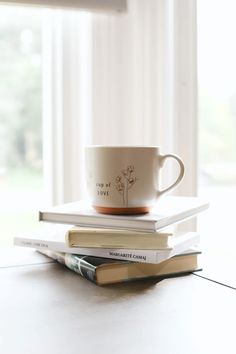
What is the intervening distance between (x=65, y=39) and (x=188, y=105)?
539 mm

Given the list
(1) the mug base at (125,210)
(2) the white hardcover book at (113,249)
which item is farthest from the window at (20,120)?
(1) the mug base at (125,210)

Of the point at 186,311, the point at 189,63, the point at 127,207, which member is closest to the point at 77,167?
the point at 189,63

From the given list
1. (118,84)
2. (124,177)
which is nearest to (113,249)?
(124,177)

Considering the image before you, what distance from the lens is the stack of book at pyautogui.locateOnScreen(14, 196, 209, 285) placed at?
0.78 meters

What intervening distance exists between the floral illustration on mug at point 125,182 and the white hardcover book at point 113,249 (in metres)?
0.08

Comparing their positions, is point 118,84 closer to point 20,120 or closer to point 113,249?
point 20,120

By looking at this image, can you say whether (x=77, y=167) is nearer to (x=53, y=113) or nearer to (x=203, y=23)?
(x=53, y=113)

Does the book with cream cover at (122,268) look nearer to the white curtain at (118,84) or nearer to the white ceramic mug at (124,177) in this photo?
the white ceramic mug at (124,177)

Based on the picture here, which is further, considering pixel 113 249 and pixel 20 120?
pixel 20 120

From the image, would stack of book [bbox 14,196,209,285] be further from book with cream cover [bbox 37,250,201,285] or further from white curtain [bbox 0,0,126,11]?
white curtain [bbox 0,0,126,11]

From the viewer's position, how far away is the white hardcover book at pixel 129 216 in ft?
2.54

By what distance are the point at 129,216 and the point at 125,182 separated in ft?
0.18

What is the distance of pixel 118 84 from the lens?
196cm

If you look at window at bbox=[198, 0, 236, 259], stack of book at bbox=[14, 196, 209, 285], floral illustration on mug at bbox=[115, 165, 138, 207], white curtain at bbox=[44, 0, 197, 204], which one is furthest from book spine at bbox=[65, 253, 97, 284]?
window at bbox=[198, 0, 236, 259]
